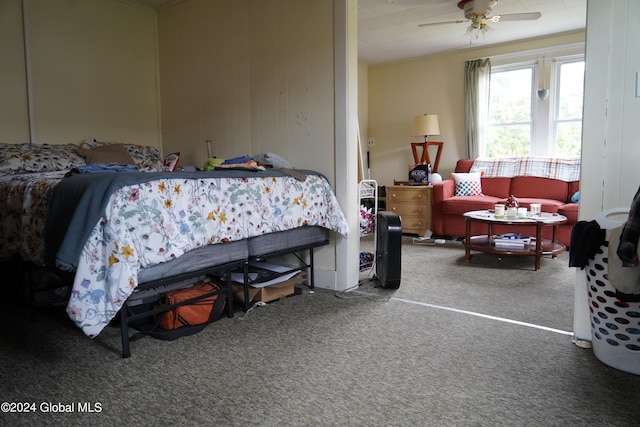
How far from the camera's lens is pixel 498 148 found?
5.52m

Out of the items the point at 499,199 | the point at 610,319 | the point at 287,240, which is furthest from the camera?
the point at 499,199

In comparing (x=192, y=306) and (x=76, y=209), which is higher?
(x=76, y=209)

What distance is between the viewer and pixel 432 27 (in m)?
4.57

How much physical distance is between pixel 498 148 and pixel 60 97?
195 inches

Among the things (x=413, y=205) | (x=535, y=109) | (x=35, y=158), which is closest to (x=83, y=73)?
(x=35, y=158)

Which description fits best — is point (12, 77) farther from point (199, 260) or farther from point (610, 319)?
point (610, 319)

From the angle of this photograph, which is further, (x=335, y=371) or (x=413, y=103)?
(x=413, y=103)

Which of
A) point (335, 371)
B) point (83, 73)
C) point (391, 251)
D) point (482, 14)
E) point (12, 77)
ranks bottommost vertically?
point (335, 371)

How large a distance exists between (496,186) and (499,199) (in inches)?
13.9

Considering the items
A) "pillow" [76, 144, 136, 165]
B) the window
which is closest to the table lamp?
the window

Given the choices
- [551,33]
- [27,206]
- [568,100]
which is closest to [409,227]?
[568,100]

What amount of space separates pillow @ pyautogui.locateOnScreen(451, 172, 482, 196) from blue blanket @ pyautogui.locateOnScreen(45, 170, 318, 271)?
12.6ft

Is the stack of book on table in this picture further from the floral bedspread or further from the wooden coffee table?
the floral bedspread

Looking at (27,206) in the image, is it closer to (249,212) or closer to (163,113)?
(249,212)
